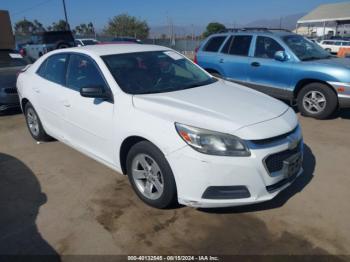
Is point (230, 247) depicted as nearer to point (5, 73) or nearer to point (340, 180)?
point (340, 180)

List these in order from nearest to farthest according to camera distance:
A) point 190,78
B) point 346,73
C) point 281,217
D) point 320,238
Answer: point 320,238 → point 281,217 → point 190,78 → point 346,73

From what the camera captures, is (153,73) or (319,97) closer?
(153,73)

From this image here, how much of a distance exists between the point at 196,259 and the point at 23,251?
5.04 feet

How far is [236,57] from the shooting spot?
7.74 meters

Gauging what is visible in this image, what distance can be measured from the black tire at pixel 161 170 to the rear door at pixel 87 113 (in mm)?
390

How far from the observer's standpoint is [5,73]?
25.0ft

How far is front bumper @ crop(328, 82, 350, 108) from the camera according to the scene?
616cm

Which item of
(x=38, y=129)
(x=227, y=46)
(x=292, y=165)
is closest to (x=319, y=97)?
(x=227, y=46)

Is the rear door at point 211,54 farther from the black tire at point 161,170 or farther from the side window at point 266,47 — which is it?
the black tire at point 161,170

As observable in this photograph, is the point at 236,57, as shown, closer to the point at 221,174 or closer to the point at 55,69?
the point at 55,69

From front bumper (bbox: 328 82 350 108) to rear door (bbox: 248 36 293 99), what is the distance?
0.90 m

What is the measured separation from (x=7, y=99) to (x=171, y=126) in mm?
5641

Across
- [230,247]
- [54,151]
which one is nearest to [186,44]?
[54,151]

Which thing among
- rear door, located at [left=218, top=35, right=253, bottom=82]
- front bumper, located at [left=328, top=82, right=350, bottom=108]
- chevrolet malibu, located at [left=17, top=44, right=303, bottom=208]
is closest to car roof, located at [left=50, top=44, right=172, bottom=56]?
chevrolet malibu, located at [left=17, top=44, right=303, bottom=208]
